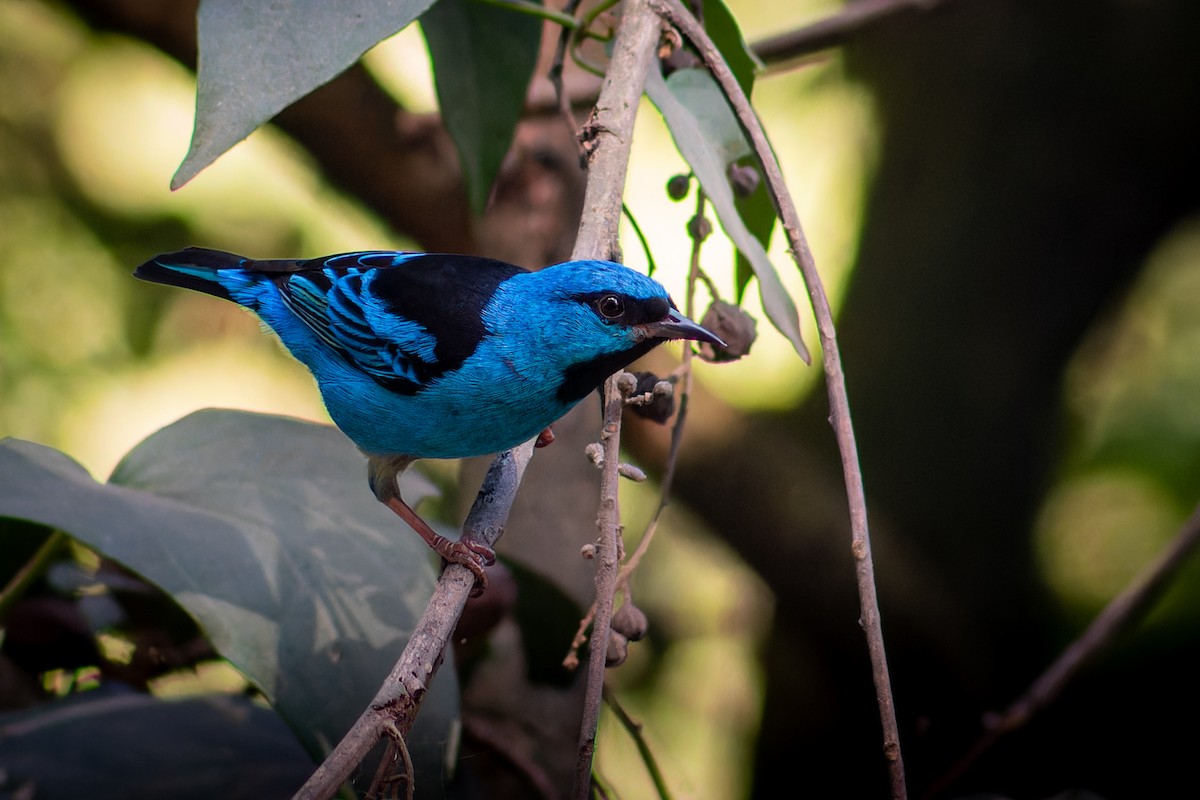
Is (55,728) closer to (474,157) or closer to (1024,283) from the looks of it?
(474,157)

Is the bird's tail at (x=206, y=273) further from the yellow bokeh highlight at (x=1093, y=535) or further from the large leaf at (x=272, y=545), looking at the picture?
the yellow bokeh highlight at (x=1093, y=535)

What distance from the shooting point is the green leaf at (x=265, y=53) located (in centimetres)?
172

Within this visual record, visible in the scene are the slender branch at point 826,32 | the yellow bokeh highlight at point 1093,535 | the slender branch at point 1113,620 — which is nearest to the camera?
the slender branch at point 1113,620

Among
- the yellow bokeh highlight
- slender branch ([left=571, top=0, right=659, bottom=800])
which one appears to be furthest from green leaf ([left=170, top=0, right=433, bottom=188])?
the yellow bokeh highlight

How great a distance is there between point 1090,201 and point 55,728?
4.07m

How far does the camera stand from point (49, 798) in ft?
7.55

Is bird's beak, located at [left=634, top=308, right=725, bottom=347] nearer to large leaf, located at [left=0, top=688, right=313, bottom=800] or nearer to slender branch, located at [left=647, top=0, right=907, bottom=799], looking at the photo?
slender branch, located at [left=647, top=0, right=907, bottom=799]

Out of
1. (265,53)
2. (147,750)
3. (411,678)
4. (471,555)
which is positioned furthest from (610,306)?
(147,750)

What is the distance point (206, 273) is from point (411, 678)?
68.1 inches

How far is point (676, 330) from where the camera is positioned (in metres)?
2.11

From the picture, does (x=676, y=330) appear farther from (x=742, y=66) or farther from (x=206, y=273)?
(x=206, y=273)

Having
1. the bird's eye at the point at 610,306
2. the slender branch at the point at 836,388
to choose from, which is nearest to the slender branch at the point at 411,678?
the bird's eye at the point at 610,306

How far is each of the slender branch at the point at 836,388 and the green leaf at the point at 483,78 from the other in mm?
632

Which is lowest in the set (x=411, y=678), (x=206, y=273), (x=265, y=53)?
(x=411, y=678)
